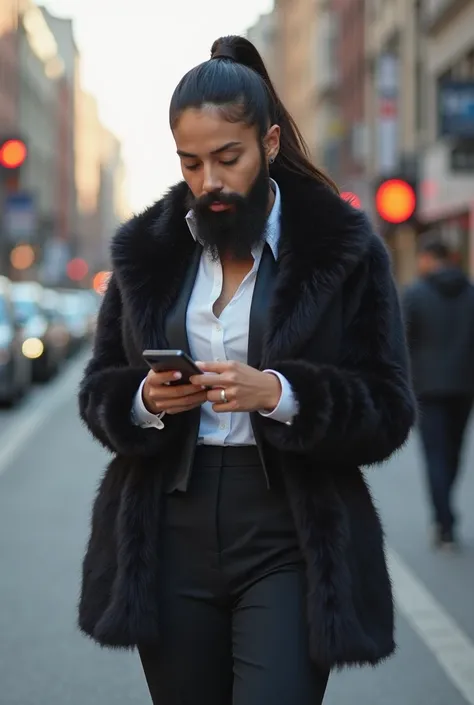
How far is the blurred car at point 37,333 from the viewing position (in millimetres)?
27234

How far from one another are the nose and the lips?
0.04 m

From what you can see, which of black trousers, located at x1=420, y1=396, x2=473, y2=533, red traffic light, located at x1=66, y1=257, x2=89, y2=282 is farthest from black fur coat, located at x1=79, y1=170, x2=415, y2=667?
red traffic light, located at x1=66, y1=257, x2=89, y2=282

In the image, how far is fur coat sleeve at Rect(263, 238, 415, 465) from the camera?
3072 mm

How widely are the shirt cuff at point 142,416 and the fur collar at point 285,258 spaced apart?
12 centimetres

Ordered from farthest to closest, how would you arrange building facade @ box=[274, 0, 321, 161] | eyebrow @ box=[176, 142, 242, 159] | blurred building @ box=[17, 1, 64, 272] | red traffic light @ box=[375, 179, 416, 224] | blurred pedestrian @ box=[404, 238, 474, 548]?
blurred building @ box=[17, 1, 64, 272]
building facade @ box=[274, 0, 321, 161]
red traffic light @ box=[375, 179, 416, 224]
blurred pedestrian @ box=[404, 238, 474, 548]
eyebrow @ box=[176, 142, 242, 159]

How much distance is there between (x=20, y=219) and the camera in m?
22.5

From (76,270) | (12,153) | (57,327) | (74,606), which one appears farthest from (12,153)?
(76,270)

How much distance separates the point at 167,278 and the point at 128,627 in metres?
0.75

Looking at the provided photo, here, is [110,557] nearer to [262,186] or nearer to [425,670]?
[262,186]

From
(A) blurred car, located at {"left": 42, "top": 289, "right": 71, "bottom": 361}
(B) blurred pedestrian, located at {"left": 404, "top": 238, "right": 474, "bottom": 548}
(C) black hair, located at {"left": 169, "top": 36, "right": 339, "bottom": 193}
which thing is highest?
(C) black hair, located at {"left": 169, "top": 36, "right": 339, "bottom": 193}

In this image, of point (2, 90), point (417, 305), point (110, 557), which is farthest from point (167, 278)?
point (2, 90)

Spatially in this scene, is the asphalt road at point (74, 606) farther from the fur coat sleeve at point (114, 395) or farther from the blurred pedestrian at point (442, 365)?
the fur coat sleeve at point (114, 395)

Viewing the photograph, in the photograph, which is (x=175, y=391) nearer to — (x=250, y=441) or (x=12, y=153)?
(x=250, y=441)

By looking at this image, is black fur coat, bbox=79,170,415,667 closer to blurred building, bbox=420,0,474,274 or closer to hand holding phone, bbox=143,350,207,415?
hand holding phone, bbox=143,350,207,415
